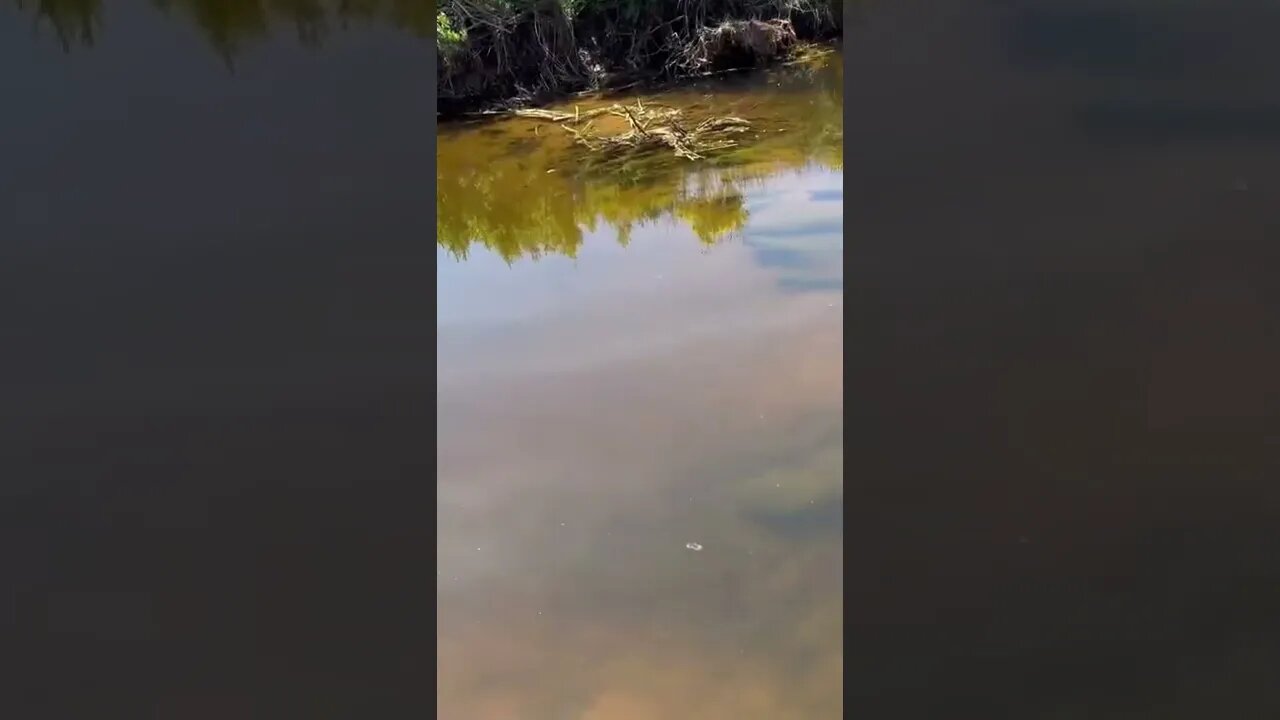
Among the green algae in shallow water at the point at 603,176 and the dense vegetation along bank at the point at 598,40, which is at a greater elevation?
the dense vegetation along bank at the point at 598,40

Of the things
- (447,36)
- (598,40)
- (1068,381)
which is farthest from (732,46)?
(1068,381)

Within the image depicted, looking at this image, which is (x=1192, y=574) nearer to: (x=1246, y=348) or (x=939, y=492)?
(x=939, y=492)

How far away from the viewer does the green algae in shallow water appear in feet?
13.2

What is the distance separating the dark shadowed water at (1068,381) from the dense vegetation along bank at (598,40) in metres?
3.17

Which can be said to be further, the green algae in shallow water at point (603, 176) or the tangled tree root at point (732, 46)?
the tangled tree root at point (732, 46)

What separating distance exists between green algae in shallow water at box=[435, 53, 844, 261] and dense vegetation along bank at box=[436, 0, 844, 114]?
0.21 metres

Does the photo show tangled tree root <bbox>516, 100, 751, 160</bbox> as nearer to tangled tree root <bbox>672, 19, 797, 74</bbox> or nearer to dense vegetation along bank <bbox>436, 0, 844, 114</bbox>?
dense vegetation along bank <bbox>436, 0, 844, 114</bbox>

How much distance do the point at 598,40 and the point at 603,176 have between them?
1342 millimetres

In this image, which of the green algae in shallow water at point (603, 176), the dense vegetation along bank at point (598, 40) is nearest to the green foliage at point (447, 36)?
the dense vegetation along bank at point (598, 40)

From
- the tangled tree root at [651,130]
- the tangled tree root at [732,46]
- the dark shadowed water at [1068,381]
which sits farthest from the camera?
the tangled tree root at [732,46]

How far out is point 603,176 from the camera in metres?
4.51

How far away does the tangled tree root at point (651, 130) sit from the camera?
15.8 ft
